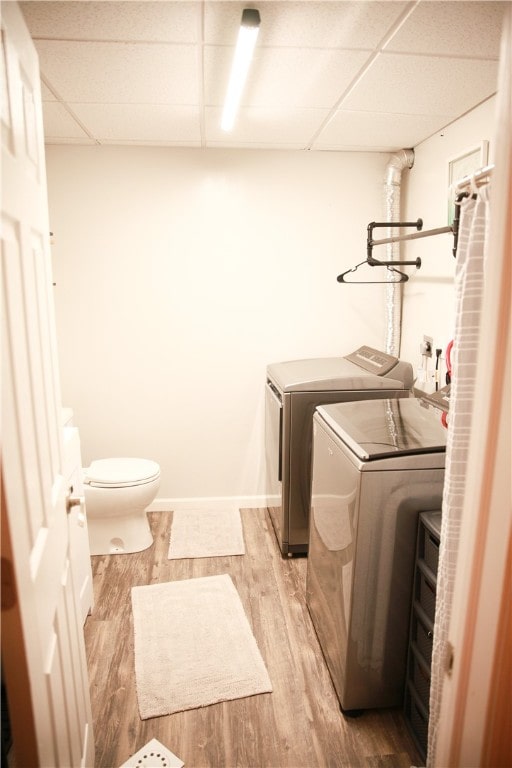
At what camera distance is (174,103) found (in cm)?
232

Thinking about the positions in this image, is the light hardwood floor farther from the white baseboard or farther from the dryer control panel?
the dryer control panel

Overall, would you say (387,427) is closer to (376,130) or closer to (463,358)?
(463,358)

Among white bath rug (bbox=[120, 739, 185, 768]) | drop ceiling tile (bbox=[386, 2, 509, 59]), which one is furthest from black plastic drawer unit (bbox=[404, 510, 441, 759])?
drop ceiling tile (bbox=[386, 2, 509, 59])

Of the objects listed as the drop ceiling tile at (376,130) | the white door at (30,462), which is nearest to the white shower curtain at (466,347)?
the white door at (30,462)

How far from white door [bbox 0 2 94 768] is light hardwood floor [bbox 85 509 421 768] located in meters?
0.47

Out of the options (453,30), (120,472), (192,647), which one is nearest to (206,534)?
(120,472)

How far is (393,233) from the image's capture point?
327 centimetres

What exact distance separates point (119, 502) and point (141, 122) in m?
1.99

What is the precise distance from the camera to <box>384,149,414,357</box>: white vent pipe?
3107mm

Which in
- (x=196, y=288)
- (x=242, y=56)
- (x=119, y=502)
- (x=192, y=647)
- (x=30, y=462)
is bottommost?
(x=192, y=647)

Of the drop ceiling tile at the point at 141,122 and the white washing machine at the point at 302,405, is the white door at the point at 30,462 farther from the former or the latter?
the white washing machine at the point at 302,405

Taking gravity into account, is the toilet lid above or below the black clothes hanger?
below

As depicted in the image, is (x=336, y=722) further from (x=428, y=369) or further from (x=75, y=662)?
(x=428, y=369)

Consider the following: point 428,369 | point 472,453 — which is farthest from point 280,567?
point 472,453
